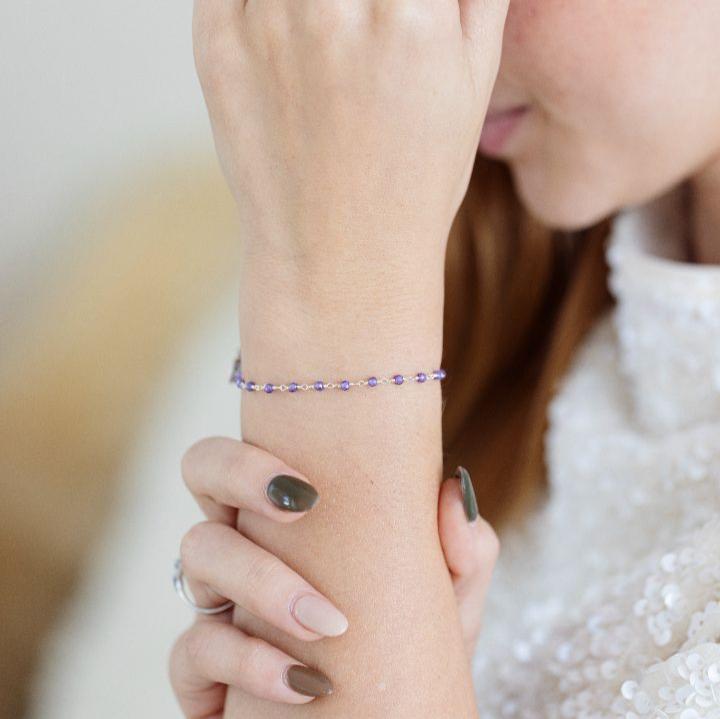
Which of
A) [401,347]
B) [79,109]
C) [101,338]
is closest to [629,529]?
[401,347]

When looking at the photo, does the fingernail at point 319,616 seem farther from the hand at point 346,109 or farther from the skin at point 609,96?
the skin at point 609,96

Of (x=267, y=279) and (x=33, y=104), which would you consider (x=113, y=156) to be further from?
(x=267, y=279)

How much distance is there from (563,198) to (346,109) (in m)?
0.38

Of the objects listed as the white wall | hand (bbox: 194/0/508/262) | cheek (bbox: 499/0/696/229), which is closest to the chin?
cheek (bbox: 499/0/696/229)

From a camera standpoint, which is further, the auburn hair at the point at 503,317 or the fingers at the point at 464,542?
the auburn hair at the point at 503,317

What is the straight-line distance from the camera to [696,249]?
1.05m

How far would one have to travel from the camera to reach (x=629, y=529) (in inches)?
38.0

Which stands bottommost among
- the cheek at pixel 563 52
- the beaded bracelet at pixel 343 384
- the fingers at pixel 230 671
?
the fingers at pixel 230 671

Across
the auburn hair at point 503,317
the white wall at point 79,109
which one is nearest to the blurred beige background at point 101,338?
the white wall at point 79,109

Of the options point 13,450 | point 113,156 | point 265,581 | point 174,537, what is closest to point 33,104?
point 113,156

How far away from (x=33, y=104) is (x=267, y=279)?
1.24 m

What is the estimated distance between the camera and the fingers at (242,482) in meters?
0.63

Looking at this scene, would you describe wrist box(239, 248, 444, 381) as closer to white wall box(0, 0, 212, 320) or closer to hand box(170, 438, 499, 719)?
hand box(170, 438, 499, 719)

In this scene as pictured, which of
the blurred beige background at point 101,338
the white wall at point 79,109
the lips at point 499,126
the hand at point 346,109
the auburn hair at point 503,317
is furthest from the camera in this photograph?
the white wall at point 79,109
